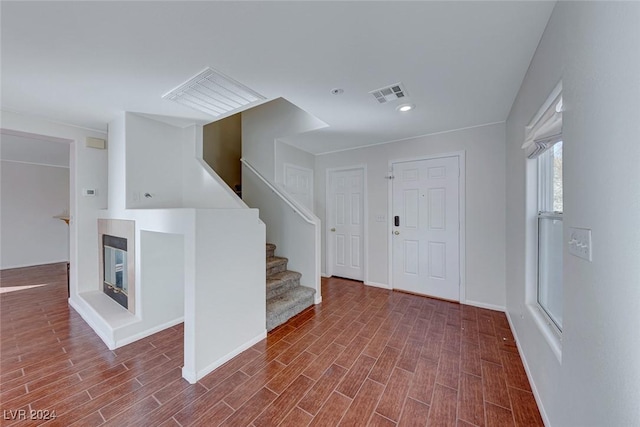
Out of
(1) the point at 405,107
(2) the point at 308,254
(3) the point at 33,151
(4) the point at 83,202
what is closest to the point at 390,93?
(1) the point at 405,107

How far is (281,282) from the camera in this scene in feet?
9.87

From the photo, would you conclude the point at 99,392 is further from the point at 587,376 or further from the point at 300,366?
the point at 587,376

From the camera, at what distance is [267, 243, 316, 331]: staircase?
8.55 ft

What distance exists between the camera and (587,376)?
0.93m

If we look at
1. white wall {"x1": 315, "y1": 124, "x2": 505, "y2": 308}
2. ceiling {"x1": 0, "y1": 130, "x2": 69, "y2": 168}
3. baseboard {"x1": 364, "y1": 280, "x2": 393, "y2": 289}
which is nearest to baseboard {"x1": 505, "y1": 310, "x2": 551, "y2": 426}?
white wall {"x1": 315, "y1": 124, "x2": 505, "y2": 308}

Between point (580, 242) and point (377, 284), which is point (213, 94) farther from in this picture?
point (377, 284)

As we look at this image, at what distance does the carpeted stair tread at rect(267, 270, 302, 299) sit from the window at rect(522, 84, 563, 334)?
2.47 m

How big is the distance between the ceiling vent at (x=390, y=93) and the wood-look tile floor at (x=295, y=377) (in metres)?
2.32

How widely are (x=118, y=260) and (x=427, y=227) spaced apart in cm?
398

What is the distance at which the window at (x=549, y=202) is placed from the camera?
4.51ft

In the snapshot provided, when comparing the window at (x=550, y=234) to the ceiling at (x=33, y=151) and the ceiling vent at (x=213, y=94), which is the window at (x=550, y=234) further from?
the ceiling at (x=33, y=151)

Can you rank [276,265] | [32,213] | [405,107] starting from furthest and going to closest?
[32,213]
[276,265]
[405,107]

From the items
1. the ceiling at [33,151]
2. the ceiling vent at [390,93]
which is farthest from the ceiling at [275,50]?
the ceiling at [33,151]

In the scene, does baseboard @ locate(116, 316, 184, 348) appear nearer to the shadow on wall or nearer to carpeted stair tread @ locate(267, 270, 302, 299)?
carpeted stair tread @ locate(267, 270, 302, 299)
